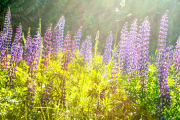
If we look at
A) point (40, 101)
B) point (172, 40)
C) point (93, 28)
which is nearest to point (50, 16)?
point (93, 28)

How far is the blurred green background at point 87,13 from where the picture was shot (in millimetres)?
10089

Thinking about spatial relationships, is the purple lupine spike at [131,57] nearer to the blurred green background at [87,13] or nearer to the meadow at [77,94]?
the meadow at [77,94]

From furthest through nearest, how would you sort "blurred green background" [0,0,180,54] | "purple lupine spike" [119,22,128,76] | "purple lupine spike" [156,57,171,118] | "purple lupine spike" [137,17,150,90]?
"blurred green background" [0,0,180,54]
"purple lupine spike" [119,22,128,76]
"purple lupine spike" [137,17,150,90]
"purple lupine spike" [156,57,171,118]

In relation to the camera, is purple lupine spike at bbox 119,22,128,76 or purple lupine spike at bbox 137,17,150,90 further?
purple lupine spike at bbox 119,22,128,76

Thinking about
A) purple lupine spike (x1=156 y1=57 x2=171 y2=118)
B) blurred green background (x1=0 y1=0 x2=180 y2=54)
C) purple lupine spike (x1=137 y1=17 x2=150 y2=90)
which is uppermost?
blurred green background (x1=0 y1=0 x2=180 y2=54)

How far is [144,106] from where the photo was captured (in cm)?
272

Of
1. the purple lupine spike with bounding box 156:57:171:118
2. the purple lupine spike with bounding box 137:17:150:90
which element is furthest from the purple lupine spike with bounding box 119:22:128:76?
the purple lupine spike with bounding box 156:57:171:118

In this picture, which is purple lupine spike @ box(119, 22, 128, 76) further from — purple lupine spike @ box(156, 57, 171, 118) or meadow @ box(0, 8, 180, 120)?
purple lupine spike @ box(156, 57, 171, 118)

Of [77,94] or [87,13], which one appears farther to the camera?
[87,13]

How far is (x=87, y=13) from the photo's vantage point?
12.7m

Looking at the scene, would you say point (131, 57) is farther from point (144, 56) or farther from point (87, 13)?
point (87, 13)

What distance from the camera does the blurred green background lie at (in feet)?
33.1

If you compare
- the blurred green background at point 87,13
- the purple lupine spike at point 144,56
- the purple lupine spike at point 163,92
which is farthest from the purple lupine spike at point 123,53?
the blurred green background at point 87,13

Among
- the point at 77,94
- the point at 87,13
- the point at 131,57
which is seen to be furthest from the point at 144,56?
the point at 87,13
